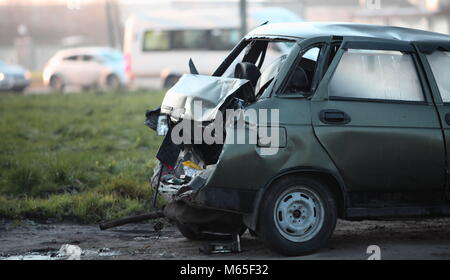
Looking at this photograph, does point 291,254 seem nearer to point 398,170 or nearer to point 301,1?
point 398,170

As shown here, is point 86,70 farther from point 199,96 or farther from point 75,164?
point 199,96

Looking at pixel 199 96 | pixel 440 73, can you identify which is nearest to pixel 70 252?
pixel 199 96

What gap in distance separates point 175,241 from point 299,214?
1.44 metres

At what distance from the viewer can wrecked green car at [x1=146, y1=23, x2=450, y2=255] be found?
21.6 ft

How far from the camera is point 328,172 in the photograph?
6.70m

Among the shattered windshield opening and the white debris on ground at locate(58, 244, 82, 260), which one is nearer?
the white debris on ground at locate(58, 244, 82, 260)

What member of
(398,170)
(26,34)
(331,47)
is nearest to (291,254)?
(398,170)

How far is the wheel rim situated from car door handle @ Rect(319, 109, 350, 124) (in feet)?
1.76

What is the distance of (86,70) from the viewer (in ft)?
111

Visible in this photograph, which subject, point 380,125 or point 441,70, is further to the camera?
point 441,70

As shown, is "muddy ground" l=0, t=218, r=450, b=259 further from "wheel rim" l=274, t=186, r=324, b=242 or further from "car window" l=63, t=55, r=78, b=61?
"car window" l=63, t=55, r=78, b=61

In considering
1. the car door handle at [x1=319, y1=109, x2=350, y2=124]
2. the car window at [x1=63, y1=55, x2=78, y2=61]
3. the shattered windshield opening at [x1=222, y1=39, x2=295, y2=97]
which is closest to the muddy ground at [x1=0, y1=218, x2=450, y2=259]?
the car door handle at [x1=319, y1=109, x2=350, y2=124]

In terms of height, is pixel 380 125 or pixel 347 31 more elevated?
pixel 347 31

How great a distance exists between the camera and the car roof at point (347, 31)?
710cm
